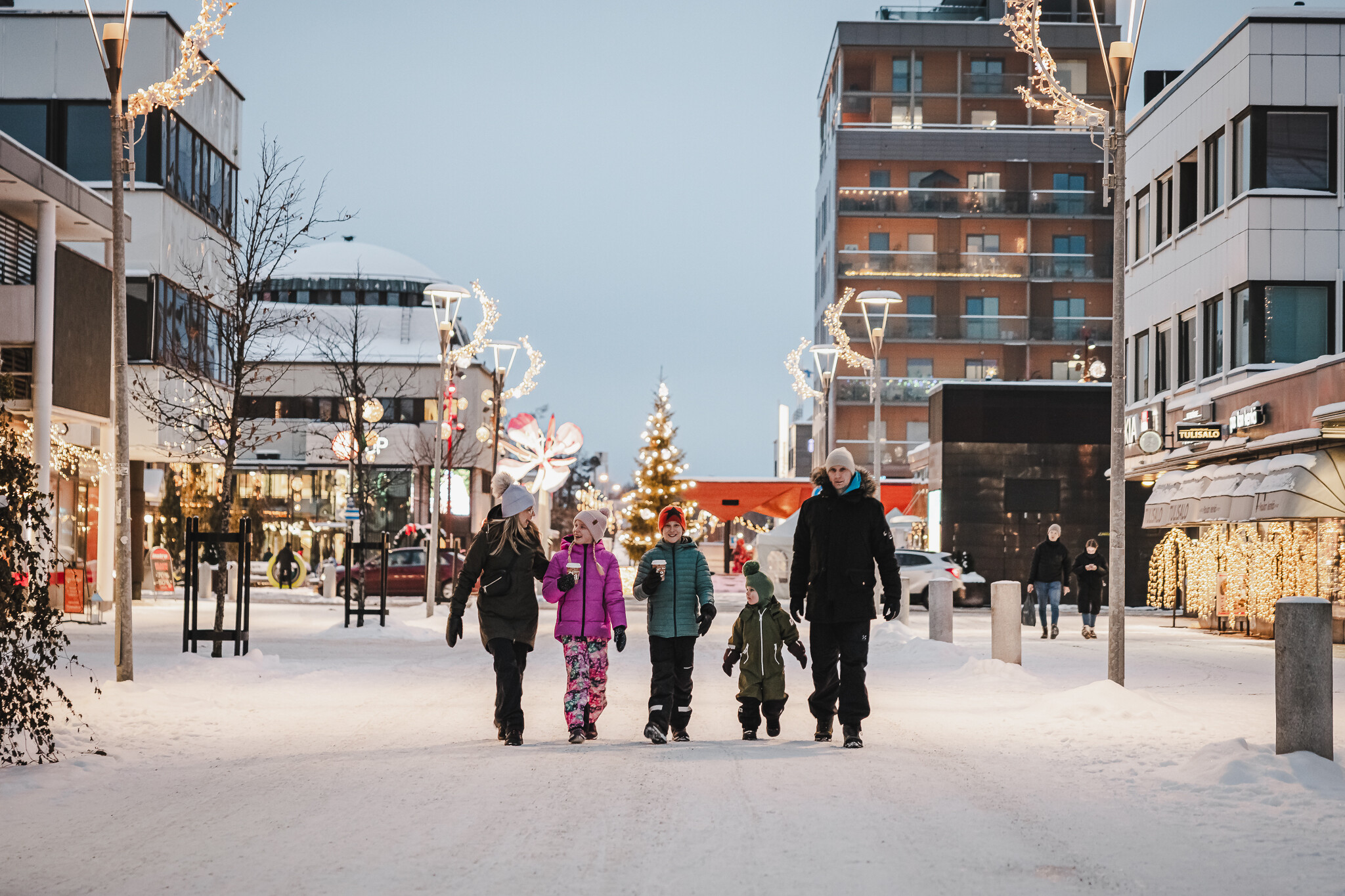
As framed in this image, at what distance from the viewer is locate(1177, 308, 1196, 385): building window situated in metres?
30.7

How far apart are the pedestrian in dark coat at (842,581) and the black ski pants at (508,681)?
1.98 metres

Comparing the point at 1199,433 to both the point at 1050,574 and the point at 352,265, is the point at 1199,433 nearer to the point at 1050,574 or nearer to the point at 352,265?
the point at 1050,574

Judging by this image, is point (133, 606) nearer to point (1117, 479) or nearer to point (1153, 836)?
point (1117, 479)

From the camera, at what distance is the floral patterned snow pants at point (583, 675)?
1041 centimetres

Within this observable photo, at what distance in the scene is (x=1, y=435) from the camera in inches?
369

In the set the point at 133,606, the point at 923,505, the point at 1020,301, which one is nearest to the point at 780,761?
the point at 133,606

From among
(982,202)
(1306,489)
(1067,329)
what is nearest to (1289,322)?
(1306,489)

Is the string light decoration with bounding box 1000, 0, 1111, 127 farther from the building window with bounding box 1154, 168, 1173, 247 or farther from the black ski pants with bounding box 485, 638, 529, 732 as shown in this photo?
the building window with bounding box 1154, 168, 1173, 247

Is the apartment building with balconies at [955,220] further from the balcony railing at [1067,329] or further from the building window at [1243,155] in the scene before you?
the building window at [1243,155]

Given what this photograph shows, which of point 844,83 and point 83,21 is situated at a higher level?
point 844,83

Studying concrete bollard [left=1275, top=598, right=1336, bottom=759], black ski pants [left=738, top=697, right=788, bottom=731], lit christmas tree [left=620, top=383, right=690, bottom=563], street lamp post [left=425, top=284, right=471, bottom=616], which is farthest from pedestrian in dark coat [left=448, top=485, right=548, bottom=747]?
lit christmas tree [left=620, top=383, right=690, bottom=563]

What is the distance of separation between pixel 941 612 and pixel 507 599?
1275cm

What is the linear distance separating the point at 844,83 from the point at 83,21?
1851 inches

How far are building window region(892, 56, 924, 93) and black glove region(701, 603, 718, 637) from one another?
6781cm
